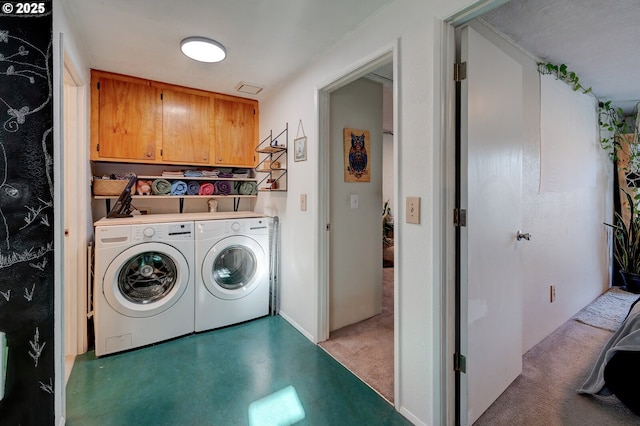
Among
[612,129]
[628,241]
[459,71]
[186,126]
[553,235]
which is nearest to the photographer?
[459,71]

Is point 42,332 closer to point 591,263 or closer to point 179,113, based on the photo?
point 179,113

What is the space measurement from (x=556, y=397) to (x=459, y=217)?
1283 millimetres

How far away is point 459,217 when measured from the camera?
4.58ft

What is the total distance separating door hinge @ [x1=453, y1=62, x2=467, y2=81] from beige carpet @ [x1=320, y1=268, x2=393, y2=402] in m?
1.75

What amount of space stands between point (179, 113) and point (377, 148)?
1.96 m

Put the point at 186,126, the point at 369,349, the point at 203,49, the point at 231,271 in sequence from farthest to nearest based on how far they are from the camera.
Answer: the point at 186,126 < the point at 231,271 < the point at 369,349 < the point at 203,49

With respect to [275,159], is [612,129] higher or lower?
higher

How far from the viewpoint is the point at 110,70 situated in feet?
8.07

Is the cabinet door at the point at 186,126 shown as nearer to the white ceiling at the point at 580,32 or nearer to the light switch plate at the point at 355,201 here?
the light switch plate at the point at 355,201

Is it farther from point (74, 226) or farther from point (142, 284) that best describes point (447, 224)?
point (74, 226)

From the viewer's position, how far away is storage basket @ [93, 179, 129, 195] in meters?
2.48

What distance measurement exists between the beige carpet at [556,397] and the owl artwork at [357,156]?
6.04ft

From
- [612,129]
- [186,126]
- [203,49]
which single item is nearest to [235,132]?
[186,126]

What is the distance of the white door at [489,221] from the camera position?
1.39 metres
